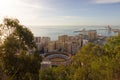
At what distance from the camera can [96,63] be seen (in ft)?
16.9

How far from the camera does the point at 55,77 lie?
563cm

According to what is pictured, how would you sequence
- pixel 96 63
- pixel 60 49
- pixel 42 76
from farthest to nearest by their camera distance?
pixel 60 49, pixel 42 76, pixel 96 63

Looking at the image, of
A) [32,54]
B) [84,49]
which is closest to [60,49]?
[84,49]

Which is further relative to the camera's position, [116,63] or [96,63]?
[96,63]

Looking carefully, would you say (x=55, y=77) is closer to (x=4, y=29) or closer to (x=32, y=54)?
(x=32, y=54)

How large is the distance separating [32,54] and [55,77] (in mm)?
1824

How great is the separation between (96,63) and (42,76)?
1625mm

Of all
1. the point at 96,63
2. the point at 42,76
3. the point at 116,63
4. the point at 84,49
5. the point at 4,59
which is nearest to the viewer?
the point at 4,59

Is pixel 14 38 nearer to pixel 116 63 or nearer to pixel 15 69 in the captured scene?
pixel 15 69

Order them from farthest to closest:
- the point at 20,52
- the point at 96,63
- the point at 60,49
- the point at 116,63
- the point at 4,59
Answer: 1. the point at 60,49
2. the point at 96,63
3. the point at 116,63
4. the point at 20,52
5. the point at 4,59

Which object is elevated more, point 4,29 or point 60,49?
point 4,29

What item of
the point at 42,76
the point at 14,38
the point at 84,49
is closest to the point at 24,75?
the point at 14,38

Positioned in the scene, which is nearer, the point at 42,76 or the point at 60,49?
the point at 42,76

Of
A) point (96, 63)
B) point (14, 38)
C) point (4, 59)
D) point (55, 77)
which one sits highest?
point (14, 38)
